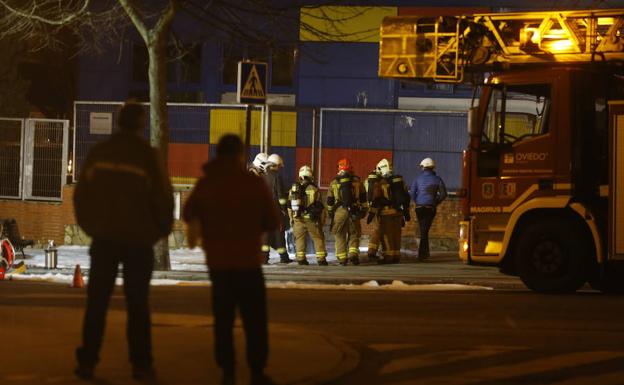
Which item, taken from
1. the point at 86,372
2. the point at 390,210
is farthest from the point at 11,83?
the point at 86,372

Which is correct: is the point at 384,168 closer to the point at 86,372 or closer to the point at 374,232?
the point at 374,232

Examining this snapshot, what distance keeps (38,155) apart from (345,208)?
24.2 ft

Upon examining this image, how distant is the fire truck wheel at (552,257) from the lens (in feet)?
49.6

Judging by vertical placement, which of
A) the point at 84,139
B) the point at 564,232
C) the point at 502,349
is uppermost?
the point at 84,139

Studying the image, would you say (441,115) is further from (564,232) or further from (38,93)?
(38,93)

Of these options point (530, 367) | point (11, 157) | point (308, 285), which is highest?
point (11, 157)

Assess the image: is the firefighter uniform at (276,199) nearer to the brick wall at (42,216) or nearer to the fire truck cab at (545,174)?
the brick wall at (42,216)

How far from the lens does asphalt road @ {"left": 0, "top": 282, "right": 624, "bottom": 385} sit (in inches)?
370

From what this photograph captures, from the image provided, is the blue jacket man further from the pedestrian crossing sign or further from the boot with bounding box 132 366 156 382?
the boot with bounding box 132 366 156 382

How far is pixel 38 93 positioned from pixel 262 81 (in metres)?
20.9

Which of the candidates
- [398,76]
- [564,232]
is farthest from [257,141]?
[564,232]

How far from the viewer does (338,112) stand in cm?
2423

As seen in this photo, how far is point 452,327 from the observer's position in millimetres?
11836

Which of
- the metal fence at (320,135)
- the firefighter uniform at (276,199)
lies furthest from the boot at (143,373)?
the metal fence at (320,135)
